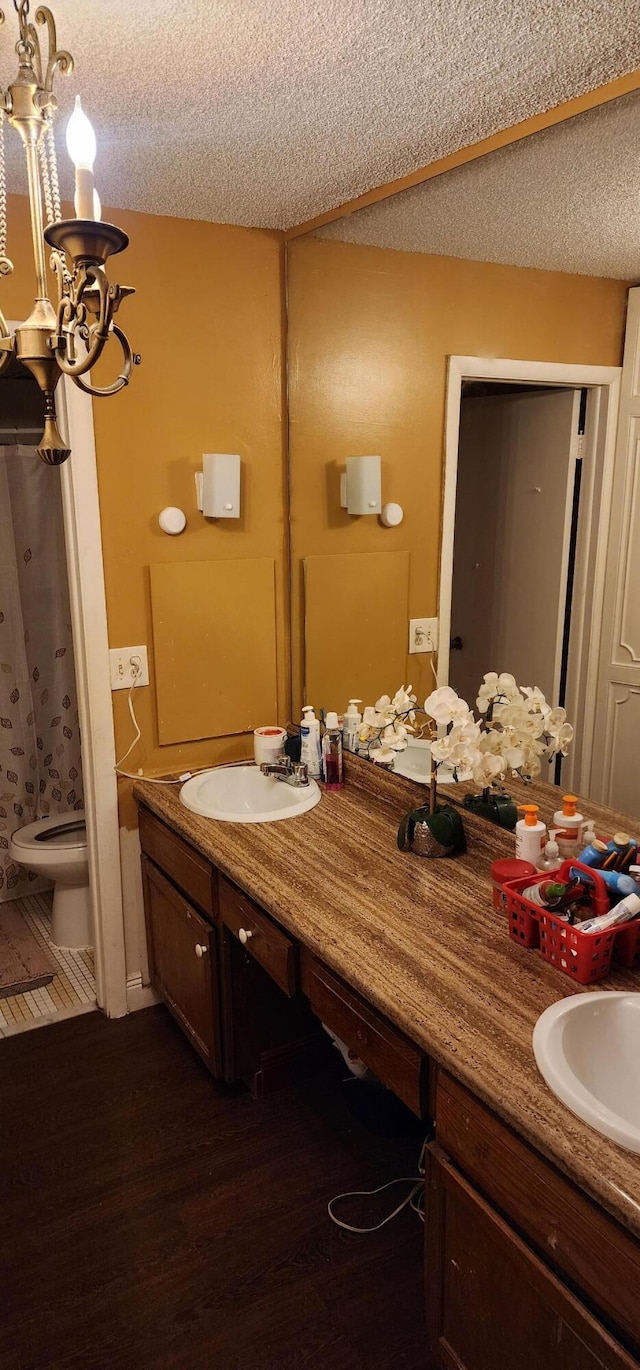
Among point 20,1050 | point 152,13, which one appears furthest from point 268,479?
point 20,1050

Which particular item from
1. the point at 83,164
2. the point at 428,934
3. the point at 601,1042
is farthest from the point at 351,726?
the point at 83,164

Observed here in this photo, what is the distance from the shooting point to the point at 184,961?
2.32 m

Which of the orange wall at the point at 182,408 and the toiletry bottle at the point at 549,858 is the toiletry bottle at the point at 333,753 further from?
the toiletry bottle at the point at 549,858

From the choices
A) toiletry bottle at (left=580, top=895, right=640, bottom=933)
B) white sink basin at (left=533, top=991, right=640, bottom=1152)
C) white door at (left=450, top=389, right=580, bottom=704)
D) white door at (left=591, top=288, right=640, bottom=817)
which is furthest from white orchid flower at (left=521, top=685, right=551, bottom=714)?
white sink basin at (left=533, top=991, right=640, bottom=1152)

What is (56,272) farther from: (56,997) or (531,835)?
(56,997)

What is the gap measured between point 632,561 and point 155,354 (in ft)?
4.66

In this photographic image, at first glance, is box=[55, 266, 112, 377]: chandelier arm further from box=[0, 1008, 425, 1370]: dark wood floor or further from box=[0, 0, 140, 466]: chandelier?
box=[0, 1008, 425, 1370]: dark wood floor

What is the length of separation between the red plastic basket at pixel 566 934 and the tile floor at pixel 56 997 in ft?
5.50

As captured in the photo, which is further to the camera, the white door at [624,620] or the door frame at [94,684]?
the door frame at [94,684]

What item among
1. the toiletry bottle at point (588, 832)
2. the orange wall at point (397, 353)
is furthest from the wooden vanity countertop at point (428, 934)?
the orange wall at point (397, 353)

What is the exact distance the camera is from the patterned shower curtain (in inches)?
127

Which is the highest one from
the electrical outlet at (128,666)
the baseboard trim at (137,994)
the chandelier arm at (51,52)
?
the chandelier arm at (51,52)

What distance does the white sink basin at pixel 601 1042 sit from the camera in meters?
1.29

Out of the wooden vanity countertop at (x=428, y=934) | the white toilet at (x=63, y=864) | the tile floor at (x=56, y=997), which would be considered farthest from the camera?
the white toilet at (x=63, y=864)
